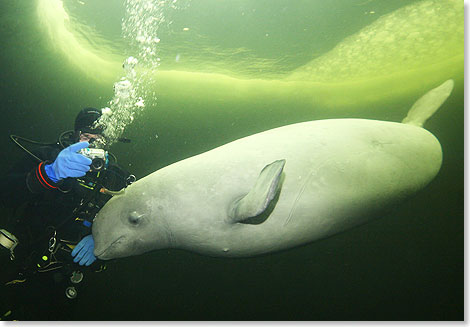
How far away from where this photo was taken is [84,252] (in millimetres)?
2768

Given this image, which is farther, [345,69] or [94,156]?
[345,69]

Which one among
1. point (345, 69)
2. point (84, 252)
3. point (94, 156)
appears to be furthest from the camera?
point (345, 69)

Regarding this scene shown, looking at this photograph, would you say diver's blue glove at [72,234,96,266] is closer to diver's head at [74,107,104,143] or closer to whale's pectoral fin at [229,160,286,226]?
diver's head at [74,107,104,143]

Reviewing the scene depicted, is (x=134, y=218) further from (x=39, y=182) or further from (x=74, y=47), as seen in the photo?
(x=74, y=47)

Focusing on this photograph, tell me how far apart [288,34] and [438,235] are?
9.02m

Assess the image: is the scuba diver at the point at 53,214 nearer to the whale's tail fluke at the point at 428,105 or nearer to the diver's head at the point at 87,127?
the diver's head at the point at 87,127

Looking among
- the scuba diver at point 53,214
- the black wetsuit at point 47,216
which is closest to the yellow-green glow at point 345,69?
the scuba diver at point 53,214

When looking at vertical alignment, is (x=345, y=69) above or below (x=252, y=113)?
above

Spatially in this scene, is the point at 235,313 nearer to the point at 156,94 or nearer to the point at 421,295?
the point at 421,295

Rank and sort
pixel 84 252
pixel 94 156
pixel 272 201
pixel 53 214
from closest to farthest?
1. pixel 272 201
2. pixel 94 156
3. pixel 84 252
4. pixel 53 214

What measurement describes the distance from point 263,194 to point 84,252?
2640 millimetres

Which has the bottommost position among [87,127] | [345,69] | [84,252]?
[84,252]

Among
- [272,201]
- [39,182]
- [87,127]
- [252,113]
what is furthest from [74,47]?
[272,201]

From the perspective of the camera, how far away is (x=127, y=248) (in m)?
2.27
